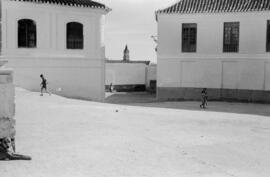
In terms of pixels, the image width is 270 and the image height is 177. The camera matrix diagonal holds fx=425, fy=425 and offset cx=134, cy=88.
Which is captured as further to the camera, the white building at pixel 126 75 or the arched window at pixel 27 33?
the white building at pixel 126 75

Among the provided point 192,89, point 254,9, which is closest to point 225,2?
point 254,9

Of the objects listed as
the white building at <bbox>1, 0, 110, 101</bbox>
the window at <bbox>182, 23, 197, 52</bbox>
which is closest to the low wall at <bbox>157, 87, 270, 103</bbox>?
the window at <bbox>182, 23, 197, 52</bbox>

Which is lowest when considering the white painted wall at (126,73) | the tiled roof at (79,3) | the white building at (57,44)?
the white painted wall at (126,73)

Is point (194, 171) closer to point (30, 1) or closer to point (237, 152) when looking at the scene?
point (237, 152)

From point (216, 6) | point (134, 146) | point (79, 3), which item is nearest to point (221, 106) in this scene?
point (216, 6)

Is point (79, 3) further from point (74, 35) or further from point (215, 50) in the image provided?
point (215, 50)

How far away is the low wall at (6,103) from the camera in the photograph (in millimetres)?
7168

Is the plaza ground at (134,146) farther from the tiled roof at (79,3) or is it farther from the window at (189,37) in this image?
the window at (189,37)

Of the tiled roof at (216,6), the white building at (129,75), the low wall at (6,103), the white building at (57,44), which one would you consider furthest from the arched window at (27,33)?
the low wall at (6,103)

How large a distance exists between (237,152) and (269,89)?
1690cm

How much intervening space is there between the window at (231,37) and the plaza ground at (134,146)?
463 inches

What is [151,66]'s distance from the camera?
3756cm

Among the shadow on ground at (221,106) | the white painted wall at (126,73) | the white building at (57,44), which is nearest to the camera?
the shadow on ground at (221,106)

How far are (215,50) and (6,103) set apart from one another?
66.7 ft
